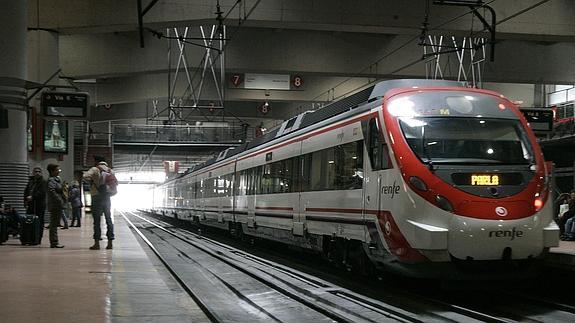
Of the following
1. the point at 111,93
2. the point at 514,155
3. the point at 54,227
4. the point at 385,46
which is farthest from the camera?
the point at 111,93

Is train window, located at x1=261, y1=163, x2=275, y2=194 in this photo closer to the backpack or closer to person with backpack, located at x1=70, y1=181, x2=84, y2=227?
the backpack

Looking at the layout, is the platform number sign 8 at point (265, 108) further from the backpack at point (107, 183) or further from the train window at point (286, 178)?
the backpack at point (107, 183)

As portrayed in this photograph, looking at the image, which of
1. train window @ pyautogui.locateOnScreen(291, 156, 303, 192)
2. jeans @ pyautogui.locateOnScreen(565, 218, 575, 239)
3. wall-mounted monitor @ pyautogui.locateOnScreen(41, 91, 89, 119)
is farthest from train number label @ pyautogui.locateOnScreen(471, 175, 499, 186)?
wall-mounted monitor @ pyautogui.locateOnScreen(41, 91, 89, 119)

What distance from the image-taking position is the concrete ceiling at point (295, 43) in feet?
62.7

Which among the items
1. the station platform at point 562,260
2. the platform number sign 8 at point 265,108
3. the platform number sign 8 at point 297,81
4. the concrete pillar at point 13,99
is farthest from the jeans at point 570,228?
the platform number sign 8 at point 265,108

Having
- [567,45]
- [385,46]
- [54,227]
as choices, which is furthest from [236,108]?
[54,227]

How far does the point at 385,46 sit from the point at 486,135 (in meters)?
17.3

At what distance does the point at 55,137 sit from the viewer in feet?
80.8

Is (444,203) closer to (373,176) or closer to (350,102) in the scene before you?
(373,176)

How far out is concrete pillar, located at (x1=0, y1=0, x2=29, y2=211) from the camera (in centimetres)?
1372

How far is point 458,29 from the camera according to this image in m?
19.5

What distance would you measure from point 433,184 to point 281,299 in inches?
100

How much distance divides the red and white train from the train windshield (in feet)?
0.05

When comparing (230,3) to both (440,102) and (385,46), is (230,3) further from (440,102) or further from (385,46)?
(440,102)
